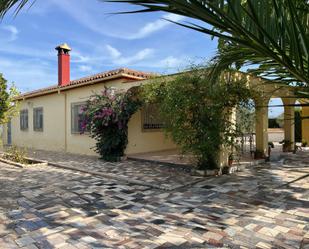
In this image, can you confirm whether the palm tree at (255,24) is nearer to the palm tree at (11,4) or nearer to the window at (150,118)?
the palm tree at (11,4)

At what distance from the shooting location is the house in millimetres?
13805

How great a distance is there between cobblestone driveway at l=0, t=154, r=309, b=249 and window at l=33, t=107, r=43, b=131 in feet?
36.5

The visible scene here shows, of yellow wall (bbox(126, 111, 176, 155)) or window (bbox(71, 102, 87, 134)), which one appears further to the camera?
window (bbox(71, 102, 87, 134))

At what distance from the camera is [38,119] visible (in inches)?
768

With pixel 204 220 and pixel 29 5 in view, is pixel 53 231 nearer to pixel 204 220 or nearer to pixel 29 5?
pixel 204 220

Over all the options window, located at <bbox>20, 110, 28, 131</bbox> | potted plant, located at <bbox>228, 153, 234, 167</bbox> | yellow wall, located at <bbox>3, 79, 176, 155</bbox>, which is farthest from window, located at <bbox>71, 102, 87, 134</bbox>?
potted plant, located at <bbox>228, 153, 234, 167</bbox>

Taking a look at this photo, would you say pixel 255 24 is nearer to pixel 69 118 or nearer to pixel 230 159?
pixel 230 159

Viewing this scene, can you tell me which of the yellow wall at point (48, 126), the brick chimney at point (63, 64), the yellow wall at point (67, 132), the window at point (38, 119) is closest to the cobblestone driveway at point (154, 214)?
the yellow wall at point (67, 132)

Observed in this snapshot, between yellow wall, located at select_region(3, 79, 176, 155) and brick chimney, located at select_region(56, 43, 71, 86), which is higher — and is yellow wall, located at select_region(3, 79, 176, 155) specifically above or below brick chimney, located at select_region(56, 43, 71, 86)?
below

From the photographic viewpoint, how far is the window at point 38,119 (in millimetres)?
19109

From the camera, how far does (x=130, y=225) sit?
496 cm

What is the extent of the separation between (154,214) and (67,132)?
1205 centimetres

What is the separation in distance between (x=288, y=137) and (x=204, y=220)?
1226cm

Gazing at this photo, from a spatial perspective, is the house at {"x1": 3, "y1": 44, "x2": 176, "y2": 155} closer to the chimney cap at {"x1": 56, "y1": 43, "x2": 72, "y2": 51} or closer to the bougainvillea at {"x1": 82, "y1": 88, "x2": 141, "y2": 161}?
the chimney cap at {"x1": 56, "y1": 43, "x2": 72, "y2": 51}
